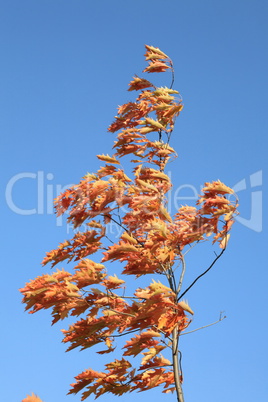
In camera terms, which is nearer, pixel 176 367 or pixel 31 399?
pixel 31 399

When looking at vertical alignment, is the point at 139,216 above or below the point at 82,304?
above

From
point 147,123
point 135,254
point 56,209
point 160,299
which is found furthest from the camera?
point 147,123

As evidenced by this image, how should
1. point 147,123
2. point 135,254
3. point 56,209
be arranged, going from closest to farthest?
point 135,254 < point 56,209 < point 147,123

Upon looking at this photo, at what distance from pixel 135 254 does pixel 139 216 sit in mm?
614

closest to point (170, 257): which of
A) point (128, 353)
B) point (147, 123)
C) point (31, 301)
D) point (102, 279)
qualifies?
point (102, 279)

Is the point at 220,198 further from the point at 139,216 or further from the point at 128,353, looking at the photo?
the point at 128,353

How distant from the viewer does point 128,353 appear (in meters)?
7.43

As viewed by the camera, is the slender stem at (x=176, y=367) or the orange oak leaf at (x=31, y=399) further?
the slender stem at (x=176, y=367)

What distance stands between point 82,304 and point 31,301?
2.50 feet

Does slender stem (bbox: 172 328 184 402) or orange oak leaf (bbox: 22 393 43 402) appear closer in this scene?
orange oak leaf (bbox: 22 393 43 402)

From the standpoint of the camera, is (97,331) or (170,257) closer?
(170,257)

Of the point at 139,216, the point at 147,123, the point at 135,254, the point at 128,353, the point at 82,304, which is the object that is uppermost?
the point at 147,123

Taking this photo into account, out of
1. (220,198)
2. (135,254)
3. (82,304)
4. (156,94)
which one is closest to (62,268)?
(82,304)

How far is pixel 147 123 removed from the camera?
350 inches
